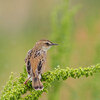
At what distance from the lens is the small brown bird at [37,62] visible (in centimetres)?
649

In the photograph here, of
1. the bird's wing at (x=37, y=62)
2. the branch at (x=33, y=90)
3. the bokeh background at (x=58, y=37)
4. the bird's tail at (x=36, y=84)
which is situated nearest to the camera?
the branch at (x=33, y=90)

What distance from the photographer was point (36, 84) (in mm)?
6270

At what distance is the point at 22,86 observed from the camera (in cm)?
598

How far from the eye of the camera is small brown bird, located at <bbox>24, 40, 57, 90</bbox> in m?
6.49

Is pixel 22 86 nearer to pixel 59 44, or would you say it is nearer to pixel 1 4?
pixel 59 44

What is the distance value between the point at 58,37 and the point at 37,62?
180cm

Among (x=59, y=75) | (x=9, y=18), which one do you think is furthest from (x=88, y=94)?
(x=9, y=18)

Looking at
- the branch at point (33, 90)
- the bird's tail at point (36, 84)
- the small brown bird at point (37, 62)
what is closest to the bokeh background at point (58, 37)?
the small brown bird at point (37, 62)

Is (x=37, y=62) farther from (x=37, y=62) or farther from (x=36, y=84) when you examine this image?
(x=36, y=84)

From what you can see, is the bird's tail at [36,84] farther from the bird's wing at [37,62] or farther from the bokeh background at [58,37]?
the bokeh background at [58,37]

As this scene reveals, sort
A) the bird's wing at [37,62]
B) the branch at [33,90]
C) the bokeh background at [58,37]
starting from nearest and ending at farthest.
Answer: the branch at [33,90] → the bird's wing at [37,62] → the bokeh background at [58,37]

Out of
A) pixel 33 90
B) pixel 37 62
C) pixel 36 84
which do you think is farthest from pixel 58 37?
pixel 33 90

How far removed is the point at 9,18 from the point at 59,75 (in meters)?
9.32

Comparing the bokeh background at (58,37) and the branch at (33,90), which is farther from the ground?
the bokeh background at (58,37)
